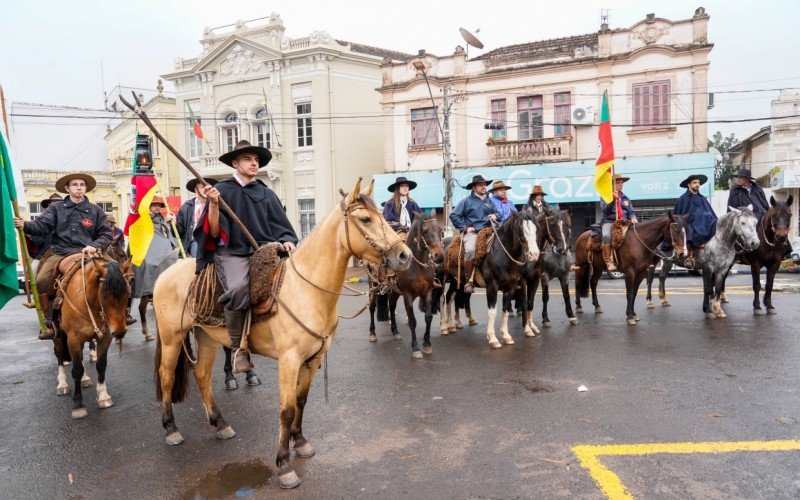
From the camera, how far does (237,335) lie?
14.7ft

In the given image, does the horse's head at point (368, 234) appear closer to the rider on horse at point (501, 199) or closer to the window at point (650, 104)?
the rider on horse at point (501, 199)

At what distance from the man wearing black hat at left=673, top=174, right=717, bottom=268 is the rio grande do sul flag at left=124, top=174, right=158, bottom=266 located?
9.27 m

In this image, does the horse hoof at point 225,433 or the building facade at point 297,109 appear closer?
the horse hoof at point 225,433

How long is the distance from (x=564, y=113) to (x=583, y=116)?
3.00 ft

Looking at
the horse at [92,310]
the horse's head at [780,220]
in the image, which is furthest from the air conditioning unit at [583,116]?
the horse at [92,310]

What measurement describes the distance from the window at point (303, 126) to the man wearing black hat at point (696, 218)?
19.8m

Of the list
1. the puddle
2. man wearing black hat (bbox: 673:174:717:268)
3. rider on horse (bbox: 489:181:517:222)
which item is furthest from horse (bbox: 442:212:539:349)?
the puddle

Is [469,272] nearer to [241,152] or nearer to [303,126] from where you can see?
[241,152]

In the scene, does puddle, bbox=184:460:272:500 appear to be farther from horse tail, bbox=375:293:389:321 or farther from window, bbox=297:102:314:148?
window, bbox=297:102:314:148

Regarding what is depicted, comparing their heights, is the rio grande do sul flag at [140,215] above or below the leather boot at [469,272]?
above

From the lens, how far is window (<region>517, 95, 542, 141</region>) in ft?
74.5

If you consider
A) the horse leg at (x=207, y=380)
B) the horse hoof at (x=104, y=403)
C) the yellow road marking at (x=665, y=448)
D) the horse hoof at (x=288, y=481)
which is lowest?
the horse hoof at (x=104, y=403)

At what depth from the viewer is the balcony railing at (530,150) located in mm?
21953

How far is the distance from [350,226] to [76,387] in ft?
13.2
